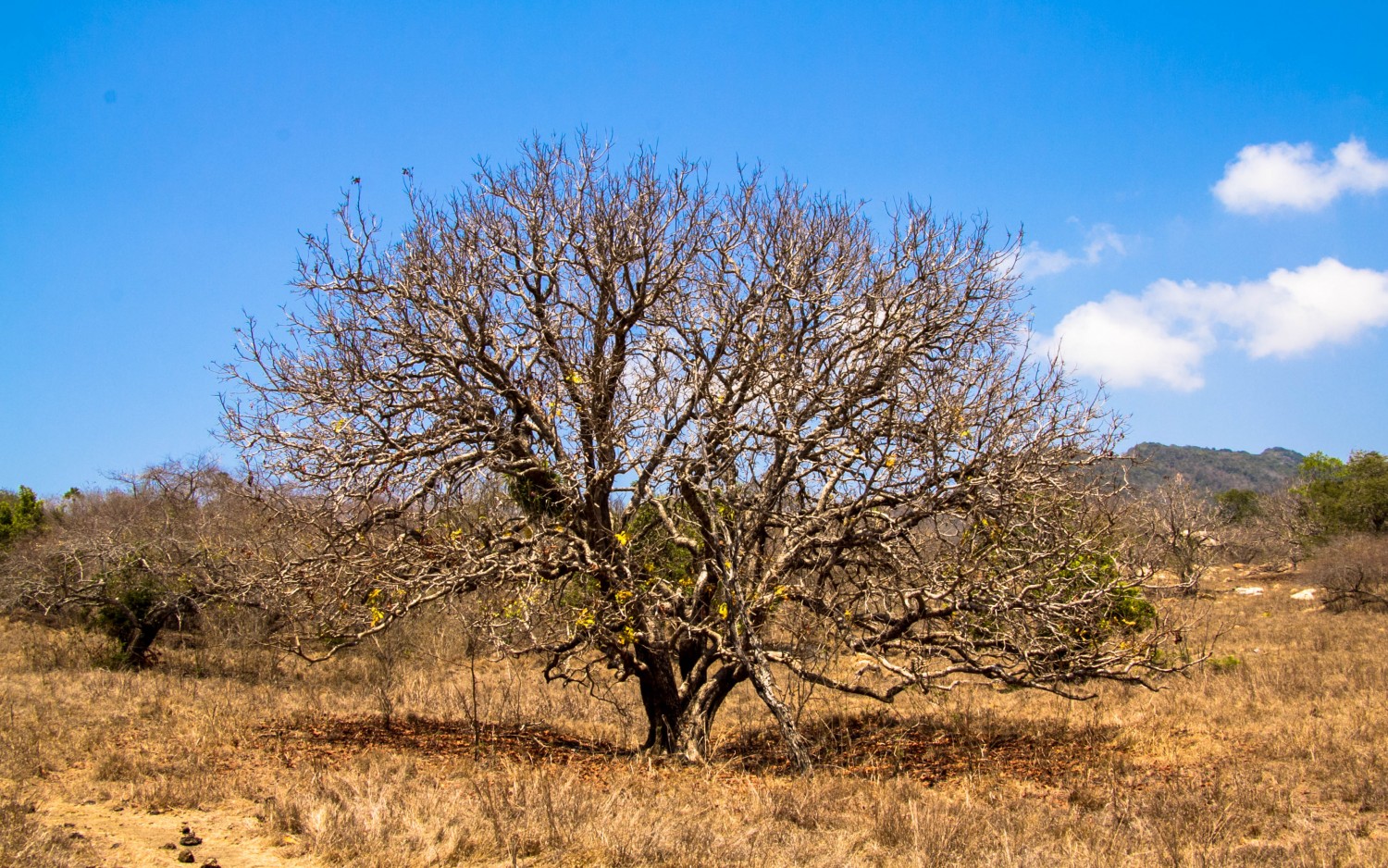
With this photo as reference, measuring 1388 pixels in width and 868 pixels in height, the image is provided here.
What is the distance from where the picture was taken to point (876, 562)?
928 centimetres

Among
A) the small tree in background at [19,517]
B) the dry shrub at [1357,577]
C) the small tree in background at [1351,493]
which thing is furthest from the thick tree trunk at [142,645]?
the small tree in background at [1351,493]

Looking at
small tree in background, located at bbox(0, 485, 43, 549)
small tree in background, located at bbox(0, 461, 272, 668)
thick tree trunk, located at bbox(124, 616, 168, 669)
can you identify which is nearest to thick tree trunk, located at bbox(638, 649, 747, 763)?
small tree in background, located at bbox(0, 461, 272, 668)

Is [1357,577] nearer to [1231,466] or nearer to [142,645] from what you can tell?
[142,645]

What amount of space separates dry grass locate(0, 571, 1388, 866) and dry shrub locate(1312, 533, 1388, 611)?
37.6 feet

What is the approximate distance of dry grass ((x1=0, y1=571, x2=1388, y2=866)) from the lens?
17.9ft

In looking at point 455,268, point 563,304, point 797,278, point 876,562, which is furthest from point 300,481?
point 876,562

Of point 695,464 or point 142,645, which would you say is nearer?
point 695,464

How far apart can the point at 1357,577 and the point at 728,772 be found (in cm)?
2332

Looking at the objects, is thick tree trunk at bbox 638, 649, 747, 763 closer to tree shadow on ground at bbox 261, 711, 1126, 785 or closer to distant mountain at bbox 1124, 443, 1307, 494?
tree shadow on ground at bbox 261, 711, 1126, 785

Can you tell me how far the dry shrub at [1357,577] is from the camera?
23.2 meters

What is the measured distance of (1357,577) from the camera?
2366 centimetres

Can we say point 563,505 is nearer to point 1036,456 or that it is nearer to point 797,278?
point 797,278

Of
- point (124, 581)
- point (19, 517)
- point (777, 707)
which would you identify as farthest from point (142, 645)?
point (19, 517)

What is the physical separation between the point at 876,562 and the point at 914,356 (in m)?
2.23
